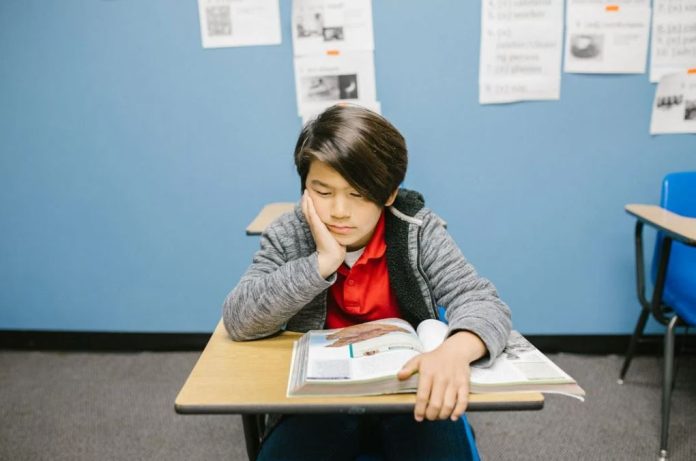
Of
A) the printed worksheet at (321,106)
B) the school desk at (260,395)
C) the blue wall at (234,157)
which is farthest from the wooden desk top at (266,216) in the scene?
the school desk at (260,395)

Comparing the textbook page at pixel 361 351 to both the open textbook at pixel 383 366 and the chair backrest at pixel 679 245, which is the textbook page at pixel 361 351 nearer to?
the open textbook at pixel 383 366

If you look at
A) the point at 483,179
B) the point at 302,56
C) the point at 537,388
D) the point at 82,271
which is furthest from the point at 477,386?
the point at 82,271

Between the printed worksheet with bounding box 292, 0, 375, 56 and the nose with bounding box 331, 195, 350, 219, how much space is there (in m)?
1.21

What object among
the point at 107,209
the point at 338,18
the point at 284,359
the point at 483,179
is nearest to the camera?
the point at 284,359

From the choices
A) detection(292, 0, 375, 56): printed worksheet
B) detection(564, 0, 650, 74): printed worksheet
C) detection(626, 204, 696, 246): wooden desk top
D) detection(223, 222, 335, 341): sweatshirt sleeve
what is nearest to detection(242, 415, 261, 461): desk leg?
detection(223, 222, 335, 341): sweatshirt sleeve

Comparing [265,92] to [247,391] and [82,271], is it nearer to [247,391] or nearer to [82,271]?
[82,271]

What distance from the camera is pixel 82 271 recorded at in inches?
91.4

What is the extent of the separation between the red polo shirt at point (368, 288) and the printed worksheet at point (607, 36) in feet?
4.39

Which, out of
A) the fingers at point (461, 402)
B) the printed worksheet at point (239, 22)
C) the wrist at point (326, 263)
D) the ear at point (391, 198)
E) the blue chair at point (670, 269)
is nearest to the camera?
the fingers at point (461, 402)

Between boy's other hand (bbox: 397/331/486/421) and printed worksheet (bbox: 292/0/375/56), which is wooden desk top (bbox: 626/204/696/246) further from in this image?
printed worksheet (bbox: 292/0/375/56)

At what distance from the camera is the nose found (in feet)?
3.10

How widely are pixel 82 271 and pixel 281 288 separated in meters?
1.84

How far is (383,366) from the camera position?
72 cm

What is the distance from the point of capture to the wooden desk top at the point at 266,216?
5.06 ft
